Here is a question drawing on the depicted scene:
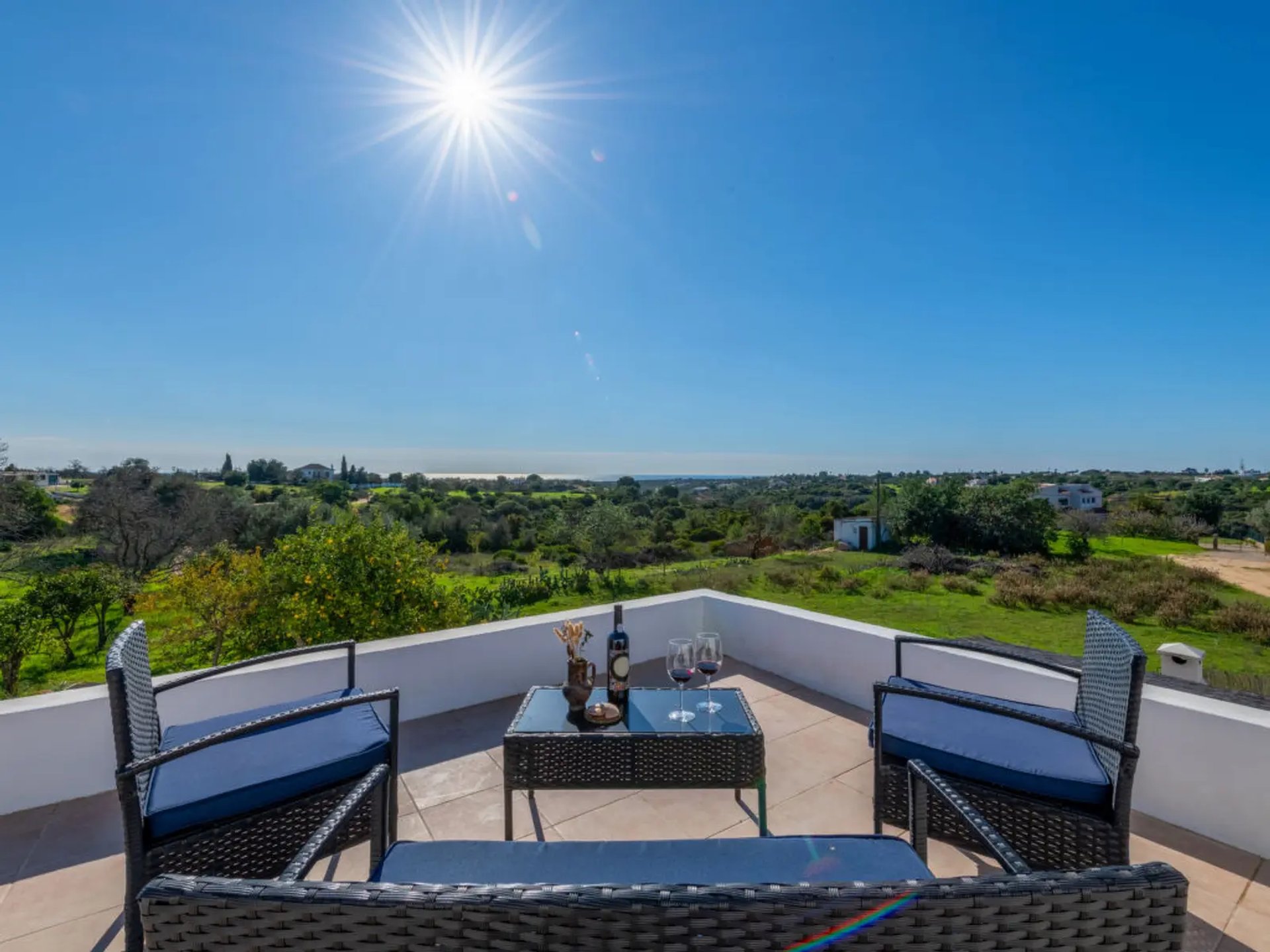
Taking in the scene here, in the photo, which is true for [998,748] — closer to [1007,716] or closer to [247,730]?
[1007,716]

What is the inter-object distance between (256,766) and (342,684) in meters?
1.31

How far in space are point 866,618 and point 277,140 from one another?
582 inches

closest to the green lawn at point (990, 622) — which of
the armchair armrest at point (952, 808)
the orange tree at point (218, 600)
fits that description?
A: the armchair armrest at point (952, 808)

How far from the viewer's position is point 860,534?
91.6ft

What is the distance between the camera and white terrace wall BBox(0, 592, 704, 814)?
2.34 meters

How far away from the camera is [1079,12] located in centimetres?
488

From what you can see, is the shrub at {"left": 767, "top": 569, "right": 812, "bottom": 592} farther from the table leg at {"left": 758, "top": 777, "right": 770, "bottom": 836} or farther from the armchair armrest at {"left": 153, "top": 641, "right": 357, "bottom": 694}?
the armchair armrest at {"left": 153, "top": 641, "right": 357, "bottom": 694}

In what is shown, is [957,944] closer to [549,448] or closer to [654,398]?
[654,398]

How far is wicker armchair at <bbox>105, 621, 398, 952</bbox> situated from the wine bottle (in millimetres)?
841

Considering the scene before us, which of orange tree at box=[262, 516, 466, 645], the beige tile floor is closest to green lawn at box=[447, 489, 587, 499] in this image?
orange tree at box=[262, 516, 466, 645]

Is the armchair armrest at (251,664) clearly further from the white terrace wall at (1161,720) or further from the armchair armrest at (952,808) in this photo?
the white terrace wall at (1161,720)

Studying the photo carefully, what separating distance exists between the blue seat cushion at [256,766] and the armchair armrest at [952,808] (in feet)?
5.36

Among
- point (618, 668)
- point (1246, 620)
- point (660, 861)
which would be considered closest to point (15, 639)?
point (618, 668)

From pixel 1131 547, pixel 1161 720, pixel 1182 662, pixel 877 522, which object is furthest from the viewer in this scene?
pixel 877 522
